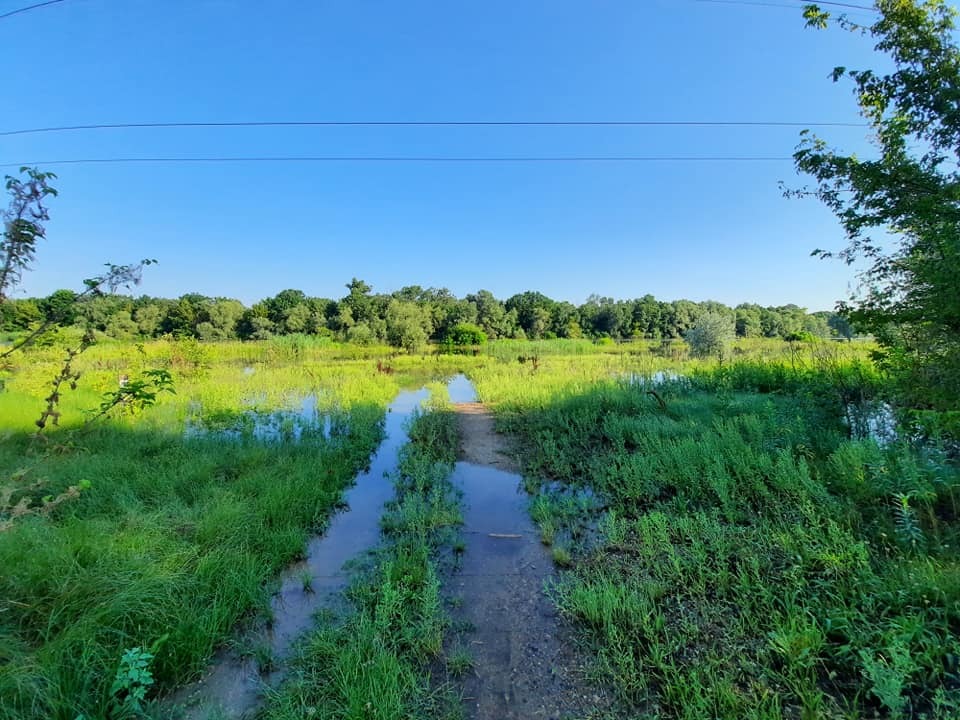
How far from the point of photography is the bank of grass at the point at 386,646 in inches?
76.4

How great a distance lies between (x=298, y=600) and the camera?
2955 mm

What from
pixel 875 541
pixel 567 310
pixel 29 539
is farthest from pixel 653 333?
pixel 29 539

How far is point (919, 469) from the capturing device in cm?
342

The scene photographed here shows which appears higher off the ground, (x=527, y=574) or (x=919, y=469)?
(x=919, y=469)

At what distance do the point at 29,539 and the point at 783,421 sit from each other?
8.23 metres

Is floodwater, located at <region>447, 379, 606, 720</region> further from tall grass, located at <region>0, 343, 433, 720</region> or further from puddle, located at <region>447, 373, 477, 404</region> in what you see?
puddle, located at <region>447, 373, 477, 404</region>

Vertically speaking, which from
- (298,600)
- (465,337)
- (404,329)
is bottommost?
(298,600)

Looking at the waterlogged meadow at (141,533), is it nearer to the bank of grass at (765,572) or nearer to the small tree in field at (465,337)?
the bank of grass at (765,572)

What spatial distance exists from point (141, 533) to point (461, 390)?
11420mm

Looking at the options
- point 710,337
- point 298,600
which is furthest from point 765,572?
point 710,337

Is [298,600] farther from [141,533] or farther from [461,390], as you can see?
[461,390]

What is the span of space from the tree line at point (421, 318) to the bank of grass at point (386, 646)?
28.6m

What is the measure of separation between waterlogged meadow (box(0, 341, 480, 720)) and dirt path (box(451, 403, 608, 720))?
1.60 meters

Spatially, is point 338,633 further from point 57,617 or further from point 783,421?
point 783,421
